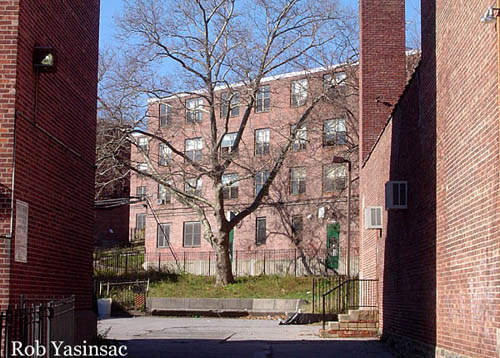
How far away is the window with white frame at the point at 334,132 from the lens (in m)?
35.4

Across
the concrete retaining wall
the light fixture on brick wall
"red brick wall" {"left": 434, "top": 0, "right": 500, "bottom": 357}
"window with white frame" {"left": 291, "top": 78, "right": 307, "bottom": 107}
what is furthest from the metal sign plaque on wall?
"window with white frame" {"left": 291, "top": 78, "right": 307, "bottom": 107}

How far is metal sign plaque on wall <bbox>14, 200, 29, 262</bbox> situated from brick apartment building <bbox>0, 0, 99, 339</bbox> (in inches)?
0.5

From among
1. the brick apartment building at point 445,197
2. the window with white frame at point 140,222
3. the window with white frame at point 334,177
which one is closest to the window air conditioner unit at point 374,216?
the brick apartment building at point 445,197

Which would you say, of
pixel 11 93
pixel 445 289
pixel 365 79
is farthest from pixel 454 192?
pixel 365 79

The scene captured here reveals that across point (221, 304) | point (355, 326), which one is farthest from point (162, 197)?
point (355, 326)

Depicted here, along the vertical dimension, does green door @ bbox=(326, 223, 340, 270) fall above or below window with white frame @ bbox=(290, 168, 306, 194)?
below

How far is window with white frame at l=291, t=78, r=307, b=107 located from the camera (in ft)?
114

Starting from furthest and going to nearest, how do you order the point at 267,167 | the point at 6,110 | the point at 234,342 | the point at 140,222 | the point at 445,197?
the point at 140,222, the point at 267,167, the point at 234,342, the point at 445,197, the point at 6,110

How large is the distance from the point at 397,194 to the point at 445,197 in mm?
3664

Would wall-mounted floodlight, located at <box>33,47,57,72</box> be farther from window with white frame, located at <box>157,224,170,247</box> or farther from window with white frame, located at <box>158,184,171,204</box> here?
window with white frame, located at <box>158,184,171,204</box>

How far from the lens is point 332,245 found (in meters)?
39.1

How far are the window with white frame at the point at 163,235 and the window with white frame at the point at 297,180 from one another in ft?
31.0

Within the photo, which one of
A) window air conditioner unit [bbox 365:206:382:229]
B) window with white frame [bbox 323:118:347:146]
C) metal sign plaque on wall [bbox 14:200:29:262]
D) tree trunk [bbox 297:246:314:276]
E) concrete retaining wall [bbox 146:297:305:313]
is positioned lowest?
concrete retaining wall [bbox 146:297:305:313]

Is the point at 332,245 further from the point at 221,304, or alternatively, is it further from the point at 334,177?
the point at 221,304
